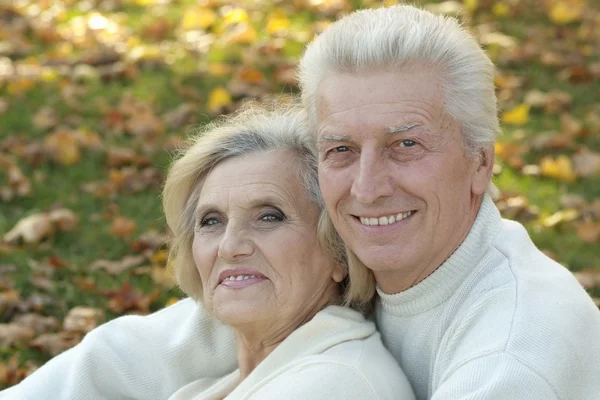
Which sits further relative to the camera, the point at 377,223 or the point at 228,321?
the point at 228,321

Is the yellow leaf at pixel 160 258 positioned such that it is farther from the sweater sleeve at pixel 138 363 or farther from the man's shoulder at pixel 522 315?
the man's shoulder at pixel 522 315

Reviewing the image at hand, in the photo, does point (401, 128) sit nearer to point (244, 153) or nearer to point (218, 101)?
point (244, 153)

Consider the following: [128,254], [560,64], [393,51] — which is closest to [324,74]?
[393,51]

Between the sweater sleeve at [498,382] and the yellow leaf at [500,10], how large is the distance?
17.6 ft

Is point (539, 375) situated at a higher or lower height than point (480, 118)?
Answer: lower

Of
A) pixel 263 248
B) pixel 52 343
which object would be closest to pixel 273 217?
pixel 263 248

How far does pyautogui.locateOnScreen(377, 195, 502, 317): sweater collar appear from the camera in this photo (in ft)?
9.84

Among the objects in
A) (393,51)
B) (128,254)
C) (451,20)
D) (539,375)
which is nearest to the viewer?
(539,375)

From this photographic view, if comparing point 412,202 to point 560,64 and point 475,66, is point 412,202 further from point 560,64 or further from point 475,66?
point 560,64

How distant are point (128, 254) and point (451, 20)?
8.41 feet

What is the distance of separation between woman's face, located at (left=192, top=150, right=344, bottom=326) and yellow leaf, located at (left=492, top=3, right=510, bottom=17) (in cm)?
472

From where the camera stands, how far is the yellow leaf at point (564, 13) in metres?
7.50

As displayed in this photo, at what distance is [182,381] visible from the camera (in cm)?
373

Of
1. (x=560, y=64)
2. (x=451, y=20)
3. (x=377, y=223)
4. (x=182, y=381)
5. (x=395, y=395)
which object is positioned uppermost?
(x=451, y=20)
